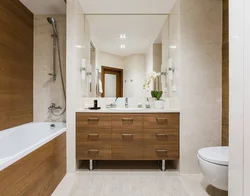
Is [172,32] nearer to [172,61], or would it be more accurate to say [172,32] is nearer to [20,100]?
[172,61]

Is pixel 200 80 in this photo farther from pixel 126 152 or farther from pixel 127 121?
pixel 126 152

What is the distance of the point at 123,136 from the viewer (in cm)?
235

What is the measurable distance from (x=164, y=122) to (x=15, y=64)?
201 centimetres

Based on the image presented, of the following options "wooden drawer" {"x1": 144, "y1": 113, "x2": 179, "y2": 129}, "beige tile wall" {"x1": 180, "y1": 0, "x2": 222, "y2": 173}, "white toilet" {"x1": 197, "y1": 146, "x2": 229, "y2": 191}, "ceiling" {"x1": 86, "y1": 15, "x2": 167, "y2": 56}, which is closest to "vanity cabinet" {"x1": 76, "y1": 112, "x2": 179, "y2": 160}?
"wooden drawer" {"x1": 144, "y1": 113, "x2": 179, "y2": 129}

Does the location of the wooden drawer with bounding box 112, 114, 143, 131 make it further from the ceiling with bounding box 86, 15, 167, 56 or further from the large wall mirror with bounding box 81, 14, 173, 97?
the ceiling with bounding box 86, 15, 167, 56

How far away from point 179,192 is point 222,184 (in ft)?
1.65

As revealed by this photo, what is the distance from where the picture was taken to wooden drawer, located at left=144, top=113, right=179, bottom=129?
234 cm

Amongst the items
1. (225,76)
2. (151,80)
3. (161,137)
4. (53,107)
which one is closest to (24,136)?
(53,107)

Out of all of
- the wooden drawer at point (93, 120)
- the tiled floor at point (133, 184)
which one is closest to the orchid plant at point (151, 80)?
the wooden drawer at point (93, 120)

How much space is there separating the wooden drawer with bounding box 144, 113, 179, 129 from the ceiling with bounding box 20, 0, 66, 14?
2009 mm

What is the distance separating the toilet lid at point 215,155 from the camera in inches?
61.4

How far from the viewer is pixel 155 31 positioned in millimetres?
2867

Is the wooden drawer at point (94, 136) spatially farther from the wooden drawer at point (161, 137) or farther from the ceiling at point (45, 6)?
the ceiling at point (45, 6)

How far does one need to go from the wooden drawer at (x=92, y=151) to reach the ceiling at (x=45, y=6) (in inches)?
76.4
